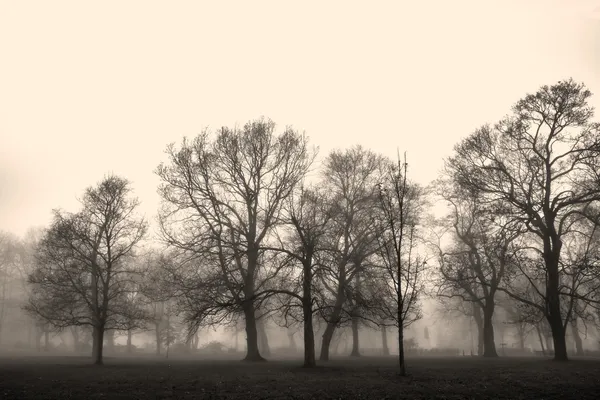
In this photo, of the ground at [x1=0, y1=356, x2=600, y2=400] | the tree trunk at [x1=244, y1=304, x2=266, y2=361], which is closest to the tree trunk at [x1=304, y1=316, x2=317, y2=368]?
the ground at [x1=0, y1=356, x2=600, y2=400]

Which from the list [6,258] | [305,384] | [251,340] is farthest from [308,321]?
[6,258]

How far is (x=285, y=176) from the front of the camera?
30875 millimetres

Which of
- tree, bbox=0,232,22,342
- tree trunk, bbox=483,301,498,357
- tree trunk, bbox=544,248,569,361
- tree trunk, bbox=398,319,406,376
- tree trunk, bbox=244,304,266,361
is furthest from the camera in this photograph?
tree, bbox=0,232,22,342

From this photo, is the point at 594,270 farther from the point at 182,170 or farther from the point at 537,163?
the point at 182,170

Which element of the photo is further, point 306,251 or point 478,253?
point 478,253

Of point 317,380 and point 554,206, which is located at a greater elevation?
point 554,206

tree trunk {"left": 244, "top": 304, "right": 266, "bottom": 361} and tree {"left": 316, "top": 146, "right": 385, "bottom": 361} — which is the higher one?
tree {"left": 316, "top": 146, "right": 385, "bottom": 361}

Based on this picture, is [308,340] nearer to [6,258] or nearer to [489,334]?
[489,334]

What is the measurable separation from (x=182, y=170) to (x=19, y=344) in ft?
166

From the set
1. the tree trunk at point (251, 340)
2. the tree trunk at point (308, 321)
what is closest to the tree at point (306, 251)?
the tree trunk at point (308, 321)

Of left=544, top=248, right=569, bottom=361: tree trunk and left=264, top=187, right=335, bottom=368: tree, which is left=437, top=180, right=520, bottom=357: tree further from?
left=264, top=187, right=335, bottom=368: tree

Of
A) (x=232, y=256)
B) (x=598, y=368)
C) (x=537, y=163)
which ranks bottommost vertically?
(x=598, y=368)

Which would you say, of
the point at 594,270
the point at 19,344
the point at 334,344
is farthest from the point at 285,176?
the point at 19,344

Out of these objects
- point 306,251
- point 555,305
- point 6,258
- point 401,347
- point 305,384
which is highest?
point 6,258
